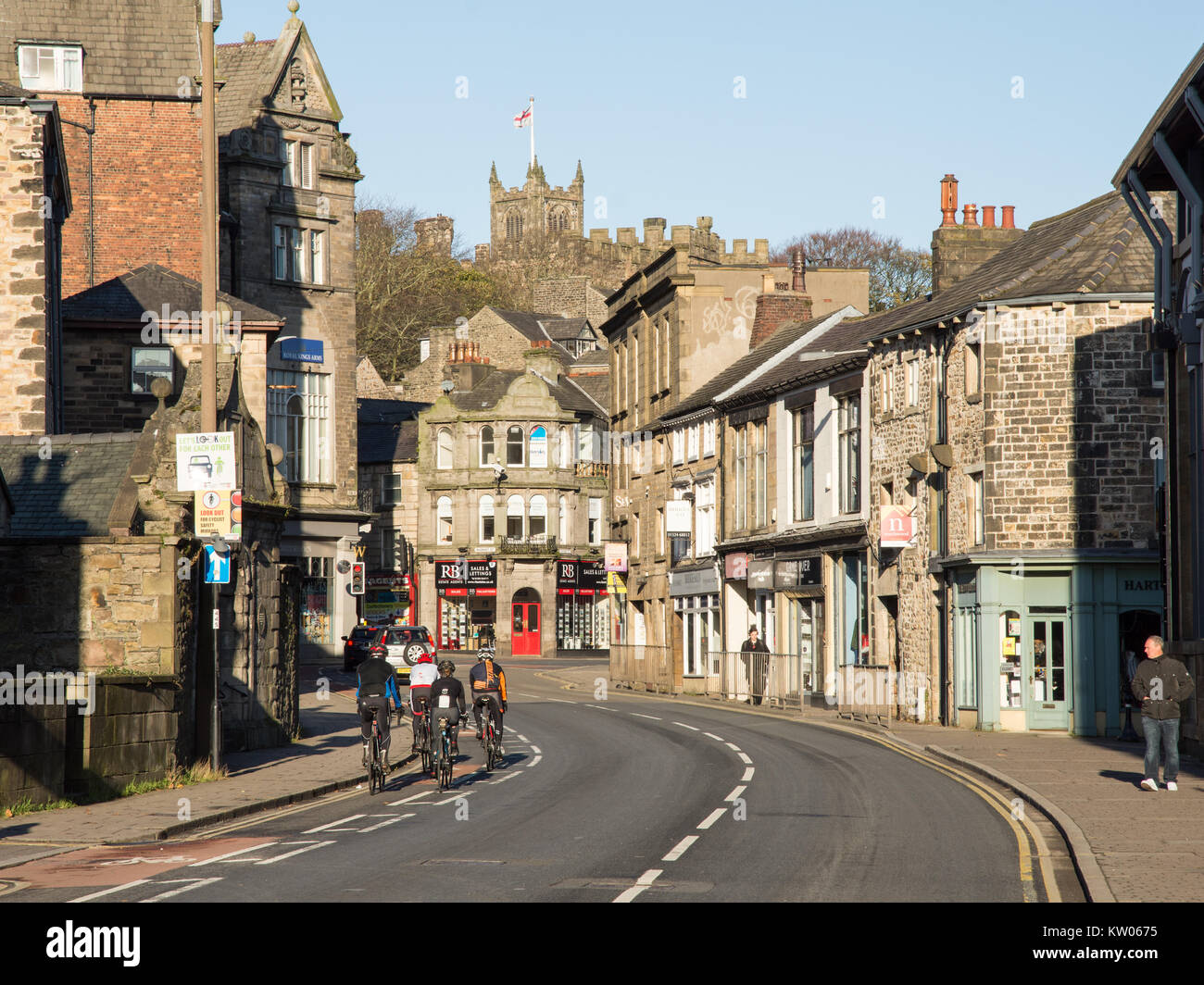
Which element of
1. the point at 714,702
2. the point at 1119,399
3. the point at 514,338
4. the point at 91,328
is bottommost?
the point at 714,702

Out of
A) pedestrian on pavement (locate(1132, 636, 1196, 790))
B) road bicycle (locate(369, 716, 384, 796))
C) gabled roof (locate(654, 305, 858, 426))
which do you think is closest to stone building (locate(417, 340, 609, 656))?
gabled roof (locate(654, 305, 858, 426))

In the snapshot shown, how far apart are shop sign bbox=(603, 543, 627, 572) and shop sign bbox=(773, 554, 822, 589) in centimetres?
1501

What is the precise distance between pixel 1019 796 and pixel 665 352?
36743 mm

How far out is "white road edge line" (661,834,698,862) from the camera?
44.9 ft

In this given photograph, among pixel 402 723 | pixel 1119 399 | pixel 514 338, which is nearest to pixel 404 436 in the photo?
pixel 514 338

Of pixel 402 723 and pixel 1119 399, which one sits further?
pixel 402 723

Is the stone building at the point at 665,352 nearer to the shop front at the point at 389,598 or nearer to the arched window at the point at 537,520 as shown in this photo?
the arched window at the point at 537,520

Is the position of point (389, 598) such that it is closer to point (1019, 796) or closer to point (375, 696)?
point (375, 696)

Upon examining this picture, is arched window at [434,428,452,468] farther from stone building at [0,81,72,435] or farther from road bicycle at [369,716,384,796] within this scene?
road bicycle at [369,716,384,796]

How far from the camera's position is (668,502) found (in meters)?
51.7

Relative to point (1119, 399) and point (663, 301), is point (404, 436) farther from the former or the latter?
point (1119, 399)
